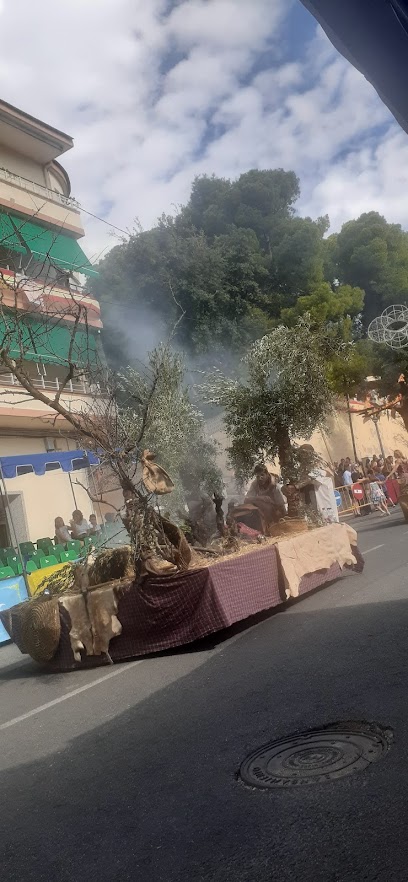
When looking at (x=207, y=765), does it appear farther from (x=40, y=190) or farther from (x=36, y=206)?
(x=40, y=190)

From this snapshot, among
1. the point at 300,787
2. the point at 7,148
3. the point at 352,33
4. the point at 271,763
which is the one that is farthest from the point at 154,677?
the point at 7,148

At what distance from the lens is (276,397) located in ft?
44.0

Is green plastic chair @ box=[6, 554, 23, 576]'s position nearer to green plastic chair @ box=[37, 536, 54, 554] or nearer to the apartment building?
green plastic chair @ box=[37, 536, 54, 554]

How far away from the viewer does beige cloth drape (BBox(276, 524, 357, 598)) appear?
914cm

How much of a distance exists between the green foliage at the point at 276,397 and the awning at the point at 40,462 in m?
2.76


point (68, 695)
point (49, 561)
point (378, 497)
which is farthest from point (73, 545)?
point (378, 497)

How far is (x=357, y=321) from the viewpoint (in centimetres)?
3900

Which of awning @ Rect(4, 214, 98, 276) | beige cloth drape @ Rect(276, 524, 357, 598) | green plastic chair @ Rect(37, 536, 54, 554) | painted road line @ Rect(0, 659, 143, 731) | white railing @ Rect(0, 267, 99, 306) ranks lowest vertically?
painted road line @ Rect(0, 659, 143, 731)

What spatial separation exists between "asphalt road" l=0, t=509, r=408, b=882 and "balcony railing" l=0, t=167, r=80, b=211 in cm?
2040

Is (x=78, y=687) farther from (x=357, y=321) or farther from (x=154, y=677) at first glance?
(x=357, y=321)

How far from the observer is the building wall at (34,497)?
2197 centimetres

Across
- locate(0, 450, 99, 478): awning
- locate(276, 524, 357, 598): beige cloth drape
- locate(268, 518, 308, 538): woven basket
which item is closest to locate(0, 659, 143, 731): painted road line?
locate(276, 524, 357, 598): beige cloth drape

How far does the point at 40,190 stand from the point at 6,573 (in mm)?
18345

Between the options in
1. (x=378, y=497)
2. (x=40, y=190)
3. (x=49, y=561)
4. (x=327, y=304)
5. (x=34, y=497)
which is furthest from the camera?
(x=327, y=304)
